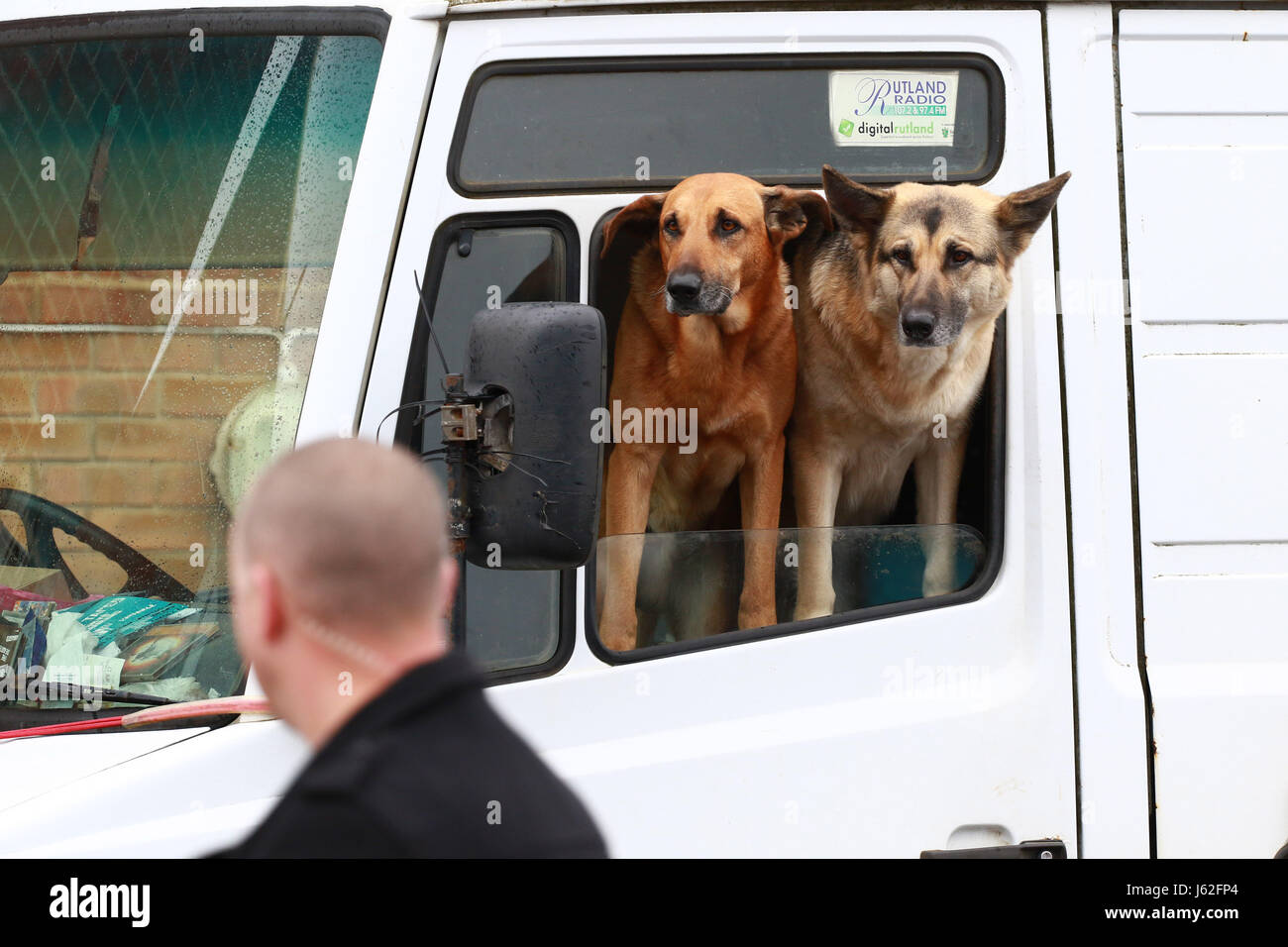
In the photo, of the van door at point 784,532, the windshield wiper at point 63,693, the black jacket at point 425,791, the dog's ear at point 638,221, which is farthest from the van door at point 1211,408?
the windshield wiper at point 63,693

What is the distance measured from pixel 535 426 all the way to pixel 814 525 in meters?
0.79

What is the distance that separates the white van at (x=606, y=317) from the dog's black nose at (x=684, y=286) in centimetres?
15

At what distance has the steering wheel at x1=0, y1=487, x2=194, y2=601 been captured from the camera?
2.23 m

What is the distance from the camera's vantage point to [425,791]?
1062mm

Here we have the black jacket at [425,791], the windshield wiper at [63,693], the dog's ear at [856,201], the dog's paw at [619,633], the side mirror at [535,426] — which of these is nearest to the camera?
the black jacket at [425,791]

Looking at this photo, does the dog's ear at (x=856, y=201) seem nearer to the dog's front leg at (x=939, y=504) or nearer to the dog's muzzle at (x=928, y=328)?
the dog's muzzle at (x=928, y=328)

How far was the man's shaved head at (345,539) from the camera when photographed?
114 centimetres

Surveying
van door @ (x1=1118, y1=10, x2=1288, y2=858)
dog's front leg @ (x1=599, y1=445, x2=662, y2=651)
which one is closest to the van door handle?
van door @ (x1=1118, y1=10, x2=1288, y2=858)

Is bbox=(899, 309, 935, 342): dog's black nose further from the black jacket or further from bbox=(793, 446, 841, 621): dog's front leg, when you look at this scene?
the black jacket

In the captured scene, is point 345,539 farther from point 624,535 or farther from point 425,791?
point 624,535

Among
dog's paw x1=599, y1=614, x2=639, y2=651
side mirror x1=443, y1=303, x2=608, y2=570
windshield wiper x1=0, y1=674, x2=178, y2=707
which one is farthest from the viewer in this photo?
dog's paw x1=599, y1=614, x2=639, y2=651

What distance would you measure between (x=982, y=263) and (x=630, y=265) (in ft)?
2.36

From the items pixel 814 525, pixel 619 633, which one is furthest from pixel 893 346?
pixel 619 633

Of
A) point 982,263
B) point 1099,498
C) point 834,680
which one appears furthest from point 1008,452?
point 834,680
